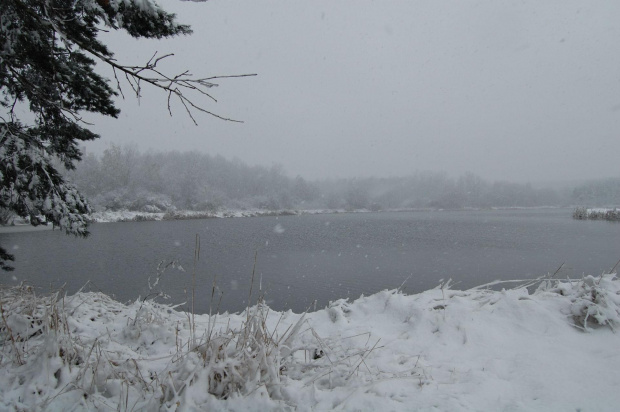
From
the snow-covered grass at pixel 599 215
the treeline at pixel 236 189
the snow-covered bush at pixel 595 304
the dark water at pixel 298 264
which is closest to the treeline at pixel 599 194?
the treeline at pixel 236 189

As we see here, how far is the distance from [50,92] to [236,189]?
256 feet

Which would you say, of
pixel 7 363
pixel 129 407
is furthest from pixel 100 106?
pixel 129 407

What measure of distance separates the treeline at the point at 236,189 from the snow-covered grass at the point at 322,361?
37.2m

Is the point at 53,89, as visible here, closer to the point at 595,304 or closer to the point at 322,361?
the point at 322,361

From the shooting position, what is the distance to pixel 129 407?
201 cm

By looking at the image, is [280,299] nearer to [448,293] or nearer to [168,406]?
[448,293]

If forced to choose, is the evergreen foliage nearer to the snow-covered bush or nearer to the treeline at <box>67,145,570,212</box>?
the snow-covered bush

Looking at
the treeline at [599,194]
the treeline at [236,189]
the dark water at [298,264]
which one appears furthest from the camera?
the treeline at [599,194]

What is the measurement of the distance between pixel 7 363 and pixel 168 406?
1435 mm

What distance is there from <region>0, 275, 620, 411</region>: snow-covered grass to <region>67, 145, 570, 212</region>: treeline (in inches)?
1465

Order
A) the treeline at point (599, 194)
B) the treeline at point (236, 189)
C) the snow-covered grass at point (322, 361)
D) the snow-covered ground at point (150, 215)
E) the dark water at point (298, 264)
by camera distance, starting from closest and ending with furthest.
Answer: the snow-covered grass at point (322, 361)
the dark water at point (298, 264)
the snow-covered ground at point (150, 215)
the treeline at point (236, 189)
the treeline at point (599, 194)

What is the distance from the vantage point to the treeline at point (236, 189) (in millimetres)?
59250

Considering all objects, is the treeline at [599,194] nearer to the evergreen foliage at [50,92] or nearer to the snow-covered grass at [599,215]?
the snow-covered grass at [599,215]

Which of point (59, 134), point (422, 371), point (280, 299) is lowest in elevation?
point (280, 299)
